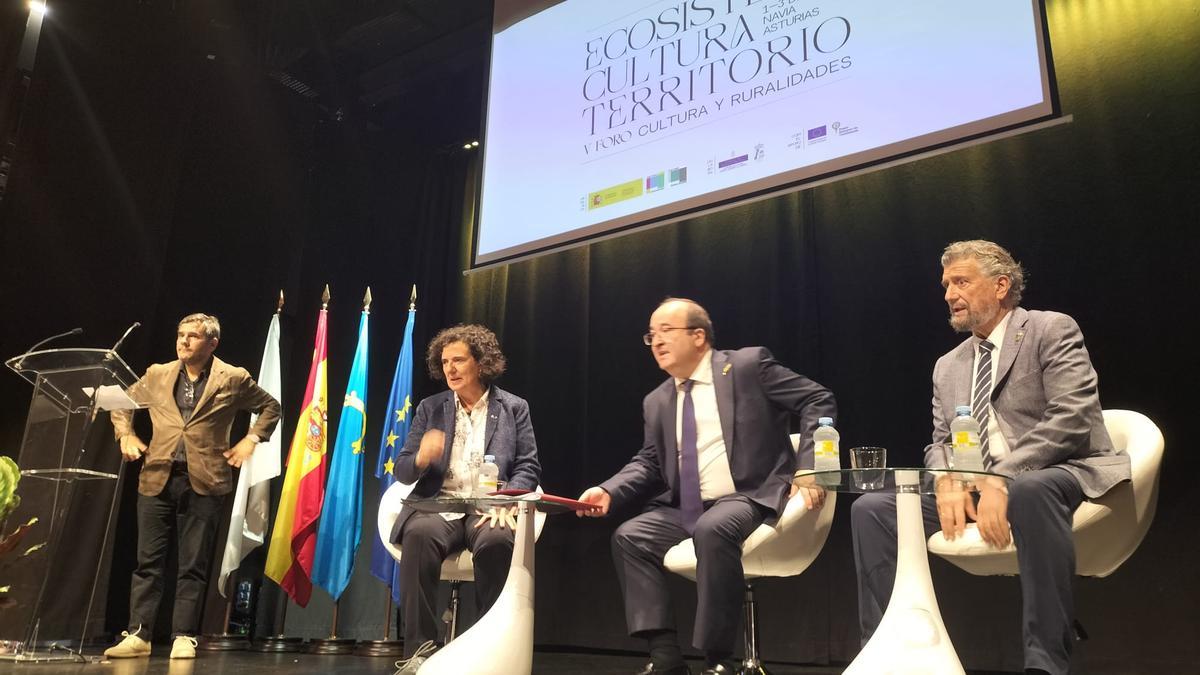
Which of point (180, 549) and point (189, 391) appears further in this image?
point (189, 391)

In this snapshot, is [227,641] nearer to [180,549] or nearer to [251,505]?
[251,505]

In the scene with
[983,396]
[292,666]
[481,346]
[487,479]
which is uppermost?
[481,346]

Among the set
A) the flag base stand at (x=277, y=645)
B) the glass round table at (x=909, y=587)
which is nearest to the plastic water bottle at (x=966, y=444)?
the glass round table at (x=909, y=587)

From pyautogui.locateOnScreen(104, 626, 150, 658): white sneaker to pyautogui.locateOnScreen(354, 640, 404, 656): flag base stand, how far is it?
3.01 ft

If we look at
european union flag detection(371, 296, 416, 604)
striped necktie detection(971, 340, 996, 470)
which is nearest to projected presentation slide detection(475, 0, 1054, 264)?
european union flag detection(371, 296, 416, 604)

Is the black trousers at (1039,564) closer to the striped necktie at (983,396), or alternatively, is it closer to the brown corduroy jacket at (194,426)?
the striped necktie at (983,396)

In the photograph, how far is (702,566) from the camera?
2455mm

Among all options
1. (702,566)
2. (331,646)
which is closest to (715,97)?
(702,566)

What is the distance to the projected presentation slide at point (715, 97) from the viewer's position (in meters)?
3.19

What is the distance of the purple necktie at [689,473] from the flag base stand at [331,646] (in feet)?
7.25

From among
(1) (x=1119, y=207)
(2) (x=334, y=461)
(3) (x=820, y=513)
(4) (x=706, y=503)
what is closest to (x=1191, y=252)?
(1) (x=1119, y=207)

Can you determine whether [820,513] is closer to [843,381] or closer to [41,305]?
[843,381]

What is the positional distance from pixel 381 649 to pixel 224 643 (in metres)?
0.79

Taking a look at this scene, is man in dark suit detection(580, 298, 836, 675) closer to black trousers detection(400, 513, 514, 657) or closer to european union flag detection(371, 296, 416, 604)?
black trousers detection(400, 513, 514, 657)
